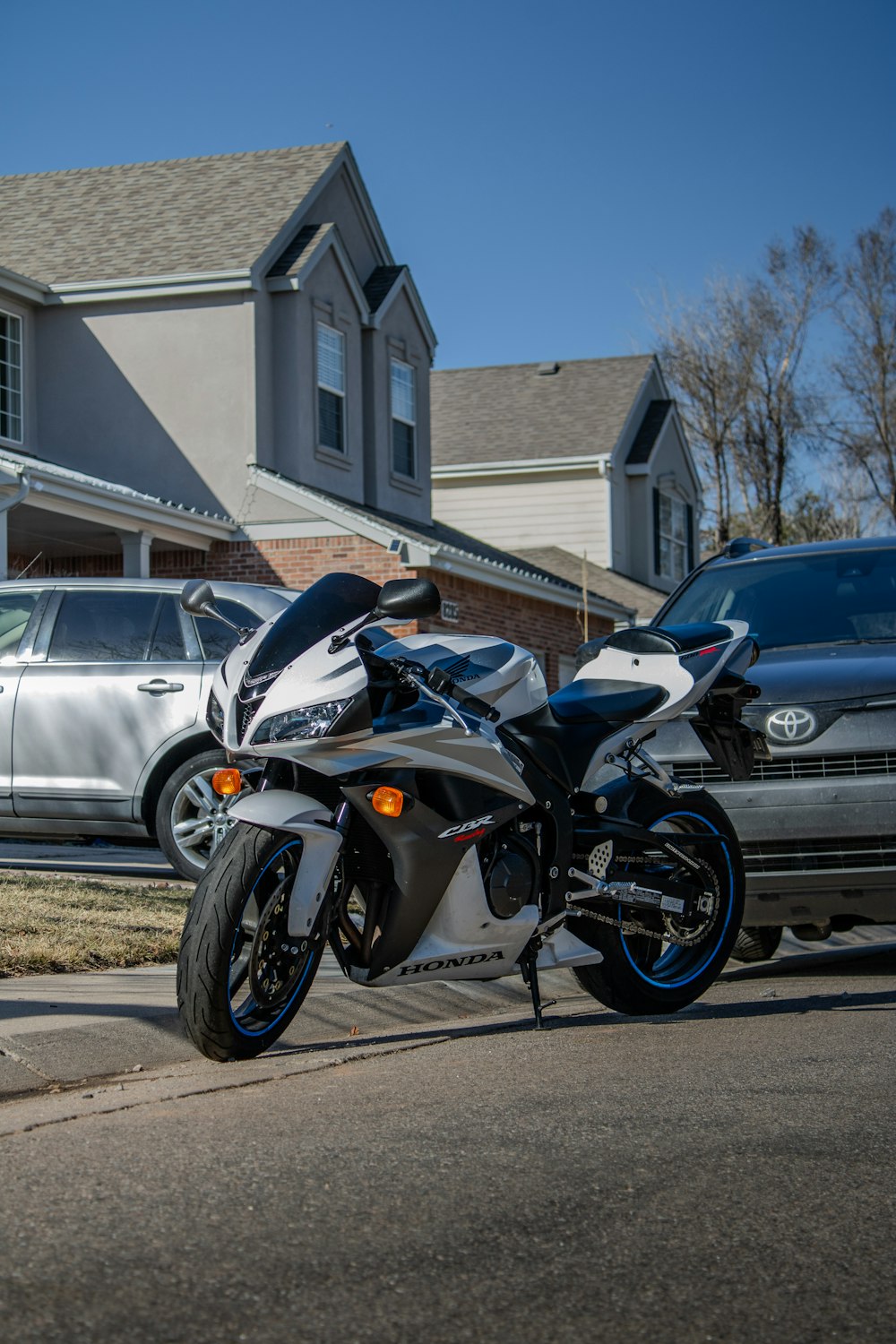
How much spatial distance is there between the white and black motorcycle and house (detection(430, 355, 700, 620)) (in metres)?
21.4

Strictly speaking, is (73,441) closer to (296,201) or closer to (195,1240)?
(296,201)

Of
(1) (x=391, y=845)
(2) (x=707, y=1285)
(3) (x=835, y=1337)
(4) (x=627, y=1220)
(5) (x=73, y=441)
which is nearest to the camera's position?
(3) (x=835, y=1337)

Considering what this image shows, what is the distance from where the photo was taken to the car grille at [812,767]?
665cm

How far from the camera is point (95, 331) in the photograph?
19.4 meters

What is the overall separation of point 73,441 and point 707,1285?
1747cm

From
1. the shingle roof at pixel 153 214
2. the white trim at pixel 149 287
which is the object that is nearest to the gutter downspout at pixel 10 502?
the white trim at pixel 149 287

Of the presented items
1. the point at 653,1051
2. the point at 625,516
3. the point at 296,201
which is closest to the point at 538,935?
the point at 653,1051

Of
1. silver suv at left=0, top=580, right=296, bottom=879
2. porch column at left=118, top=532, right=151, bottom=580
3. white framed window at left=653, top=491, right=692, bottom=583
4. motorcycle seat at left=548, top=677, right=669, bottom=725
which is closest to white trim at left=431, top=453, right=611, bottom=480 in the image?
white framed window at left=653, top=491, right=692, bottom=583

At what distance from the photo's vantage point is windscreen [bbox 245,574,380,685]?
482cm

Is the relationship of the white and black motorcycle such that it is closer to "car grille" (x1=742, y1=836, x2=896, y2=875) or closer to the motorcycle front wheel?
the motorcycle front wheel

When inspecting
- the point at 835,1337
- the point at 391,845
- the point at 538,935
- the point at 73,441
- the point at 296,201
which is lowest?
the point at 835,1337

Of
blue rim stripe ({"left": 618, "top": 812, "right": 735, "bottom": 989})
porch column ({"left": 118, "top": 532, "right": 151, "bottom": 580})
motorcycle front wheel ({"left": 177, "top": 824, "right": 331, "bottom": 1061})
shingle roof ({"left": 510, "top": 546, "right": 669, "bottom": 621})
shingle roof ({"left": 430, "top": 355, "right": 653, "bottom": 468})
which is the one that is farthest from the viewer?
shingle roof ({"left": 430, "top": 355, "right": 653, "bottom": 468})

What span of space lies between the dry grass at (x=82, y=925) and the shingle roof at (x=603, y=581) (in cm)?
1815

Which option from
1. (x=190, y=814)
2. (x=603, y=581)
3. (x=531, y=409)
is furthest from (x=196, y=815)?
(x=531, y=409)
